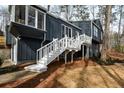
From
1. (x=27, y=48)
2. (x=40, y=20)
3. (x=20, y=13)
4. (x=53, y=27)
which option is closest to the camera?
(x=20, y=13)

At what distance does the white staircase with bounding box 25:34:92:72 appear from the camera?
11602 mm

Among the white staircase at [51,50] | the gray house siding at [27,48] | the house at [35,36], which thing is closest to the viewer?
the white staircase at [51,50]

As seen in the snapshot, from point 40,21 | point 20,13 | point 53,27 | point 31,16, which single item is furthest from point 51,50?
point 53,27

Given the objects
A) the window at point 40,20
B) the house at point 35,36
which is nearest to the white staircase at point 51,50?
the house at point 35,36

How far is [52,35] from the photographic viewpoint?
17453 millimetres

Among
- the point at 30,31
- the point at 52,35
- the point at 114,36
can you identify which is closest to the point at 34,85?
the point at 30,31

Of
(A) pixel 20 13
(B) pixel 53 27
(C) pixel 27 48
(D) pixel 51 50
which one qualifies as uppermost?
(A) pixel 20 13

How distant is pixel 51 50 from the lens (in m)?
14.1

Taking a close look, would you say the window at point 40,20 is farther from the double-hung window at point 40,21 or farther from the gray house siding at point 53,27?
the gray house siding at point 53,27

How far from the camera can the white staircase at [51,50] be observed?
11.6m

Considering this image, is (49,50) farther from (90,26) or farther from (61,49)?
(90,26)

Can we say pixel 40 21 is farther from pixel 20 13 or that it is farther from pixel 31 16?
pixel 20 13

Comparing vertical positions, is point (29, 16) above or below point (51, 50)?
above
